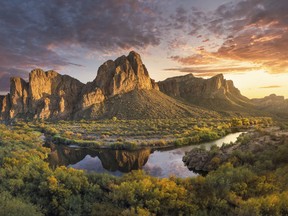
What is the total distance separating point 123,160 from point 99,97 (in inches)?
4275

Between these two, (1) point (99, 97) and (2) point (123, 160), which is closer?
(2) point (123, 160)

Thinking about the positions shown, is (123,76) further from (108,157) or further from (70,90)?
(108,157)

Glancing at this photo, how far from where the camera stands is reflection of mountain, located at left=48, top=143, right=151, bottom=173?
44562 millimetres

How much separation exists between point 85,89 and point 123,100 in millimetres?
48119

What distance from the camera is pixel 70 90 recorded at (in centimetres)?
18450

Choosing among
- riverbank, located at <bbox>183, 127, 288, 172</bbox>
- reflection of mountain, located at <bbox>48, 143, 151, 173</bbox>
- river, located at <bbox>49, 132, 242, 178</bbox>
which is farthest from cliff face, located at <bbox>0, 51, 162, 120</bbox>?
riverbank, located at <bbox>183, 127, 288, 172</bbox>

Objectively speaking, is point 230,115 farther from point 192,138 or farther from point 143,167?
point 143,167

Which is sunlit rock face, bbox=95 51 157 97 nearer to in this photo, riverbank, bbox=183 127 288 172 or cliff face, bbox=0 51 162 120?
cliff face, bbox=0 51 162 120

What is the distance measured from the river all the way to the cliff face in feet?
269

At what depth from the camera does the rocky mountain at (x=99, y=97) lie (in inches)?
5210

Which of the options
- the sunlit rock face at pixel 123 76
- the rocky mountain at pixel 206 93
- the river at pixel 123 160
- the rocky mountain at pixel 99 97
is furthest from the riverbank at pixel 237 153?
the rocky mountain at pixel 206 93

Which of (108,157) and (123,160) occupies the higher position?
(108,157)

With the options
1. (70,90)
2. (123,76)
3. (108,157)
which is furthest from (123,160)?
(70,90)

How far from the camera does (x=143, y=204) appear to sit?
21.8 meters
